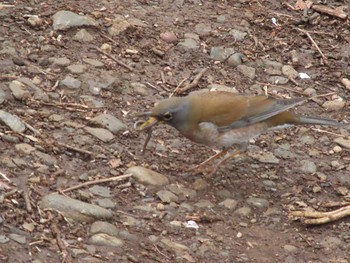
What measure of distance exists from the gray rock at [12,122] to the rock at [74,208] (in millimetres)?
922

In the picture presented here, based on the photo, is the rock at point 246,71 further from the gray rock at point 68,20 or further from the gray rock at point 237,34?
the gray rock at point 68,20

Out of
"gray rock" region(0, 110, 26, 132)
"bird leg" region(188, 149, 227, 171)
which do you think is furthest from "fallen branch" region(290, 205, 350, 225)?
"gray rock" region(0, 110, 26, 132)

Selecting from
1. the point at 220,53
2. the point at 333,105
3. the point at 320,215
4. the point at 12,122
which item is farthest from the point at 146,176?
the point at 333,105

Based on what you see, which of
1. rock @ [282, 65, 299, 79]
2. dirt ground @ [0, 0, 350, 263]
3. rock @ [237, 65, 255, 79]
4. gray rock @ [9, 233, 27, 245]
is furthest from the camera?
rock @ [282, 65, 299, 79]

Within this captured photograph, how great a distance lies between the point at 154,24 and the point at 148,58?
0.63 meters

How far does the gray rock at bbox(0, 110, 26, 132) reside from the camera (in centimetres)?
717

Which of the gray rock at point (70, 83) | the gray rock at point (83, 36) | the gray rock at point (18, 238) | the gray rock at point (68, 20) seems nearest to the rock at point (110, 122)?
the gray rock at point (70, 83)

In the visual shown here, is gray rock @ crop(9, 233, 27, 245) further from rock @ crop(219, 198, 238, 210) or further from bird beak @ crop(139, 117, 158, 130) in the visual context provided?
rock @ crop(219, 198, 238, 210)

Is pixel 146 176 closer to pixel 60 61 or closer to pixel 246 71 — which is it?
pixel 60 61

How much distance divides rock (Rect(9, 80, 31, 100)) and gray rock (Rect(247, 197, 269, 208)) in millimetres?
2110

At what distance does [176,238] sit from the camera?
6559mm

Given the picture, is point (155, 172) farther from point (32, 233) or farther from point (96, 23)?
point (96, 23)

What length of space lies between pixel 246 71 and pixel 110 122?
2036 millimetres

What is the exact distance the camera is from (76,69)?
8.36 meters
